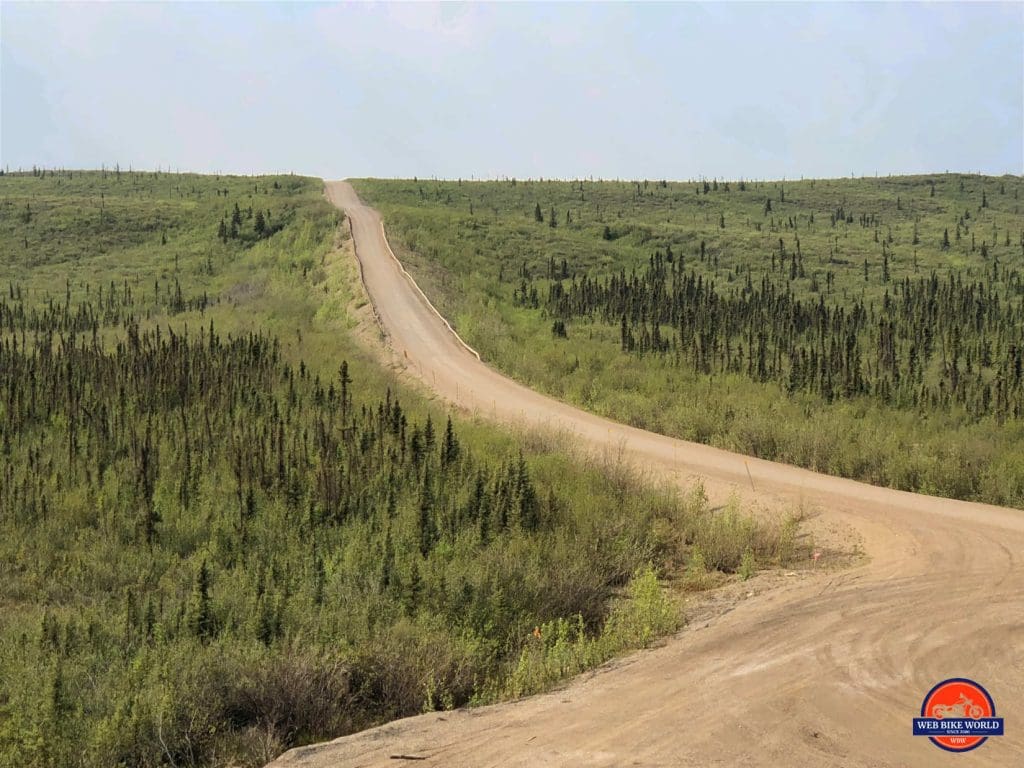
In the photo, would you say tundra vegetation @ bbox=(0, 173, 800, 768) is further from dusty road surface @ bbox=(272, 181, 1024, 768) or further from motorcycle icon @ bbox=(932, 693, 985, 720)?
motorcycle icon @ bbox=(932, 693, 985, 720)

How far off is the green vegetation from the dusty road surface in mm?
4288

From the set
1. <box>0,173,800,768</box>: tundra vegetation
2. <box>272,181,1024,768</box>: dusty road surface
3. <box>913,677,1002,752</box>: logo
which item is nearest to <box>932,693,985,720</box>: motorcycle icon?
<box>913,677,1002,752</box>: logo

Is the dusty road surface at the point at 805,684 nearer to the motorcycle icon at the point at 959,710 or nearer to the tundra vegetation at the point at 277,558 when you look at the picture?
the motorcycle icon at the point at 959,710

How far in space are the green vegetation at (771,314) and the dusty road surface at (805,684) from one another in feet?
14.1

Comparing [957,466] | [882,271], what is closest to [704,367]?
[957,466]

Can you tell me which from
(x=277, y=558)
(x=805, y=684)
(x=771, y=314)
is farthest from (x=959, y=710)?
(x=771, y=314)

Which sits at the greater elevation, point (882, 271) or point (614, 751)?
point (882, 271)

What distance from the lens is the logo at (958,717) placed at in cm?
543

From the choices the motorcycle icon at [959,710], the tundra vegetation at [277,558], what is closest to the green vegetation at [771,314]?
the tundra vegetation at [277,558]

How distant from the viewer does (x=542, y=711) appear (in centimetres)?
609

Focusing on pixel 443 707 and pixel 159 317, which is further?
pixel 159 317

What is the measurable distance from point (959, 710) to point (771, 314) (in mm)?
29134

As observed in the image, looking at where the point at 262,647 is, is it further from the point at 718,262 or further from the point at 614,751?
the point at 718,262

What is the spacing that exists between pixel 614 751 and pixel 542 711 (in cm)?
88
